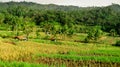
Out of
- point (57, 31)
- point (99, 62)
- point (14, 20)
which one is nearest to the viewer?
point (99, 62)

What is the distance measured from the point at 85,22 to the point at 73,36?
4866 centimetres

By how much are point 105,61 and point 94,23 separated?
113713 mm

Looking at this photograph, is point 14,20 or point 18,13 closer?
point 14,20

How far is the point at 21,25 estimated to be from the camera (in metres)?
107

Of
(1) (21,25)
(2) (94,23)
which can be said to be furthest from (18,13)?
(1) (21,25)

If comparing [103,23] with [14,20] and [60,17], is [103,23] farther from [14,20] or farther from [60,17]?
[14,20]

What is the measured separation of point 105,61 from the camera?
108ft

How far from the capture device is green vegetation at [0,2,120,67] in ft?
101

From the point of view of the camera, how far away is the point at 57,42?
7462cm

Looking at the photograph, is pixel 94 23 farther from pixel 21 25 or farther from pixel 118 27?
pixel 21 25

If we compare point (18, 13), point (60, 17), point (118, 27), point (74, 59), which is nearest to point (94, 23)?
point (60, 17)

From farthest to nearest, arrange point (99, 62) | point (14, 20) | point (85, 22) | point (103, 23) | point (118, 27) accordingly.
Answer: point (85, 22) < point (103, 23) < point (118, 27) < point (14, 20) < point (99, 62)

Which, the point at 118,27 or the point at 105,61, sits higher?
the point at 105,61

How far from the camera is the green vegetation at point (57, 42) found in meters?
30.8
